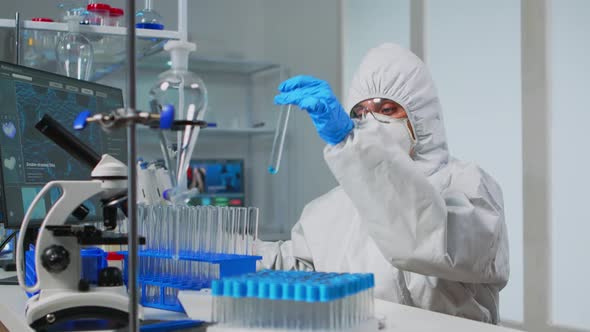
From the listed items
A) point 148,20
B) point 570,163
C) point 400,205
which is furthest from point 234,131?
point 400,205

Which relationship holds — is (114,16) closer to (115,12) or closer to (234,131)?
(115,12)

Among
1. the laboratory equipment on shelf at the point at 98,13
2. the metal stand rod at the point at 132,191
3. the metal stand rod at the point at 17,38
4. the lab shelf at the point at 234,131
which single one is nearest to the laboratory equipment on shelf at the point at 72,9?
the laboratory equipment on shelf at the point at 98,13

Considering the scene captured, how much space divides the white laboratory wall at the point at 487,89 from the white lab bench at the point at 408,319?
2257 mm

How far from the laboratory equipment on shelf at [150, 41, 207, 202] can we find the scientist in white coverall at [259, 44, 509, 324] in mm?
364

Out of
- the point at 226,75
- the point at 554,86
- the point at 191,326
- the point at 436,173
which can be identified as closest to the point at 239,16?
the point at 226,75

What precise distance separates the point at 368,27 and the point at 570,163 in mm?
1845

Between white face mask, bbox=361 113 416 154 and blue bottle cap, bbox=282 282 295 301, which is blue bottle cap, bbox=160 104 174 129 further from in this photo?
white face mask, bbox=361 113 416 154

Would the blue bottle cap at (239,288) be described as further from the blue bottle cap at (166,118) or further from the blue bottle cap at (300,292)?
the blue bottle cap at (166,118)

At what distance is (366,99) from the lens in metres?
1.85

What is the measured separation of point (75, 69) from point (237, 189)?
2.81m

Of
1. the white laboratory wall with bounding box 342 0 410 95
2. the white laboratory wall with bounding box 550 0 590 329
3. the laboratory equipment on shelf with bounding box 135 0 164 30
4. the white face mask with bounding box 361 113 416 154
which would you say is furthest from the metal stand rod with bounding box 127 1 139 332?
the white laboratory wall with bounding box 342 0 410 95

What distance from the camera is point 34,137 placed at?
150 centimetres

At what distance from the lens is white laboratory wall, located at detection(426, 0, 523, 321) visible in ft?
10.6

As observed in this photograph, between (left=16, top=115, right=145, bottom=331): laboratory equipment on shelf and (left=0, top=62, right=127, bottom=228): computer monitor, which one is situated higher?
(left=0, top=62, right=127, bottom=228): computer monitor
